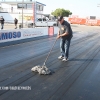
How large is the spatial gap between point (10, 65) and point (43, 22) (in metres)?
30.5

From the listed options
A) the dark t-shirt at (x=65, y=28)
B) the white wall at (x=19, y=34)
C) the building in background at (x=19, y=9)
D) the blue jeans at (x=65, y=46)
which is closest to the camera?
the dark t-shirt at (x=65, y=28)

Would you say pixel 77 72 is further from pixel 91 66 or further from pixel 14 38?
pixel 14 38

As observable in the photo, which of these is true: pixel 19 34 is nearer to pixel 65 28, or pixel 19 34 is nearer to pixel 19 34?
pixel 19 34

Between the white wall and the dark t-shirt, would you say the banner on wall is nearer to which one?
the white wall

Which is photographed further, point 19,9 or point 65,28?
point 19,9

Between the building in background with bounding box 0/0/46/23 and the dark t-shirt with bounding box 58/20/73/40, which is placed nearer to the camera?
the dark t-shirt with bounding box 58/20/73/40

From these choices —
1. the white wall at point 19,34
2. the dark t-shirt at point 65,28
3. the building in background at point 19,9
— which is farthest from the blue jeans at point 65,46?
the building in background at point 19,9

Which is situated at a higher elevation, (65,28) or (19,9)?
(19,9)

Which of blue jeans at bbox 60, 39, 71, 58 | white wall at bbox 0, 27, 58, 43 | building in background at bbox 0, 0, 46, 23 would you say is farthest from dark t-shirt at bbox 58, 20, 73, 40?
building in background at bbox 0, 0, 46, 23

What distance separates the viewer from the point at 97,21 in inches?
2516

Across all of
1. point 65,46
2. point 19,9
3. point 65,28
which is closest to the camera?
point 65,28

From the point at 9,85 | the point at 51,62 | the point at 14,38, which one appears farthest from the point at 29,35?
the point at 9,85

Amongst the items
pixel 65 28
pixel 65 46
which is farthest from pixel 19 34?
pixel 65 28

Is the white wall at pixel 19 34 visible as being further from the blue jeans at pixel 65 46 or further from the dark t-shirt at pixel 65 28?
the dark t-shirt at pixel 65 28
